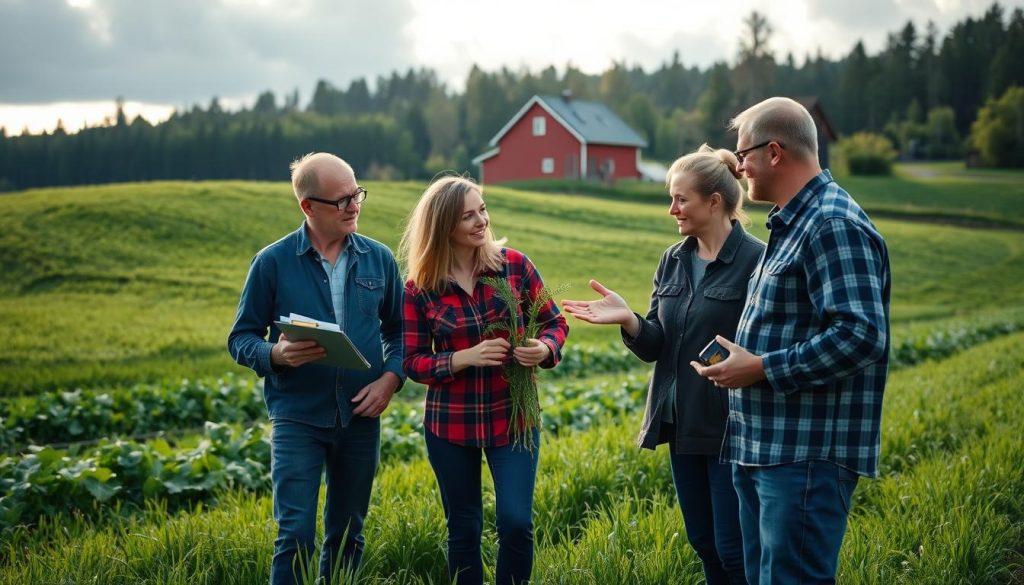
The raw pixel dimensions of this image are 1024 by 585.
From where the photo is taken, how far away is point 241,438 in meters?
6.79

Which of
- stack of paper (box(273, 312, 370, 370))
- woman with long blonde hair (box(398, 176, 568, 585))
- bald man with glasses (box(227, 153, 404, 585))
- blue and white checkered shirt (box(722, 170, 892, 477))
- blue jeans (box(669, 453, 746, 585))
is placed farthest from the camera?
bald man with glasses (box(227, 153, 404, 585))

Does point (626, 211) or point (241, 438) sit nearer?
point (241, 438)

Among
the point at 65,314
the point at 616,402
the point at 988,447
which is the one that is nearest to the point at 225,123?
the point at 65,314

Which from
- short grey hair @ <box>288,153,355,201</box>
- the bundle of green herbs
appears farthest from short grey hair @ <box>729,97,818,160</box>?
short grey hair @ <box>288,153,355,201</box>

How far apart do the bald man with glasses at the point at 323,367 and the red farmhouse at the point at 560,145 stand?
106ft

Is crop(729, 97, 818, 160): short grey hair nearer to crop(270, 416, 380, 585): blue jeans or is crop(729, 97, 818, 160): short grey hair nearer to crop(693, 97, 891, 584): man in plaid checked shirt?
crop(693, 97, 891, 584): man in plaid checked shirt

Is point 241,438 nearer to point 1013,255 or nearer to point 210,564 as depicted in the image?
point 210,564

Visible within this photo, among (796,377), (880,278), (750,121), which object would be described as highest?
(750,121)

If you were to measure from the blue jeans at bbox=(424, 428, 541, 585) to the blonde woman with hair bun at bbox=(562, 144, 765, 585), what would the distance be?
0.56 m

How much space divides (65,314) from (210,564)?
1514 cm

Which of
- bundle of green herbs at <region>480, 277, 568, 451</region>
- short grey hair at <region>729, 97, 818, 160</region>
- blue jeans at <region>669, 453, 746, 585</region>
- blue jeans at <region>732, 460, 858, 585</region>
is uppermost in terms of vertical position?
short grey hair at <region>729, 97, 818, 160</region>

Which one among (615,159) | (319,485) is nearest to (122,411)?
(319,485)

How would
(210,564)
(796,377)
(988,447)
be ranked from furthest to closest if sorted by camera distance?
(988,447) < (210,564) < (796,377)

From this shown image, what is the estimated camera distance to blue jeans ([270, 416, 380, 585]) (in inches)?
142
